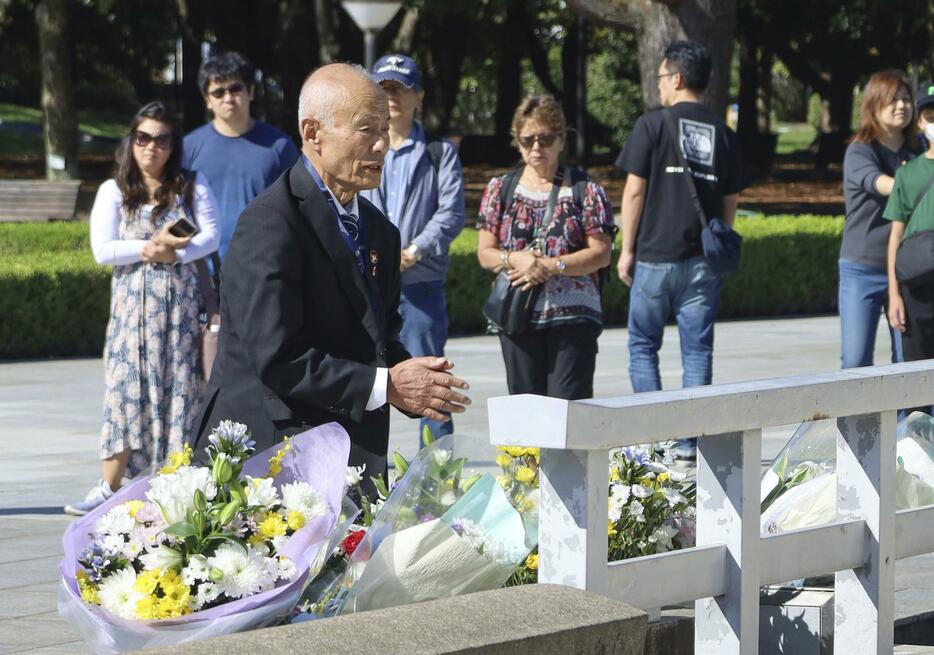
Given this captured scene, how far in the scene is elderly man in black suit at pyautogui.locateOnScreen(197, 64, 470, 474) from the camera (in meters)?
3.90

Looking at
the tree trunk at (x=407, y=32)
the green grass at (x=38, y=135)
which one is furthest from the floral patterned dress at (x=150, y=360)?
the green grass at (x=38, y=135)

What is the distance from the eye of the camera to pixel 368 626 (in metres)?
3.09

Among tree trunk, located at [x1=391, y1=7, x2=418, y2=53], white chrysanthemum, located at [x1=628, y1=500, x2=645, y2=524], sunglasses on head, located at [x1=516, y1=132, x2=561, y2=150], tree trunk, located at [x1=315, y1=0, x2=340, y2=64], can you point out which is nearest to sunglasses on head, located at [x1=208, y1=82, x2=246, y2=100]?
sunglasses on head, located at [x1=516, y1=132, x2=561, y2=150]

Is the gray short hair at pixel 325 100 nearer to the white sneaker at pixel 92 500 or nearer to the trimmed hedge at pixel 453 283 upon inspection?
the white sneaker at pixel 92 500

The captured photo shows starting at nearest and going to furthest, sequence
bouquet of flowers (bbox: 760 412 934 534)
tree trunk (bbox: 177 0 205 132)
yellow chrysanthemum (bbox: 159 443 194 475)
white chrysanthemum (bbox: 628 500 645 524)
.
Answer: yellow chrysanthemum (bbox: 159 443 194 475), white chrysanthemum (bbox: 628 500 645 524), bouquet of flowers (bbox: 760 412 934 534), tree trunk (bbox: 177 0 205 132)

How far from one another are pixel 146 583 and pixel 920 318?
17.1 ft

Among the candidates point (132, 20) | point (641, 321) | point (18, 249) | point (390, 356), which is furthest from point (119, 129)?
point (390, 356)

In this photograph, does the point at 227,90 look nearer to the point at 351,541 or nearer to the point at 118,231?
the point at 118,231

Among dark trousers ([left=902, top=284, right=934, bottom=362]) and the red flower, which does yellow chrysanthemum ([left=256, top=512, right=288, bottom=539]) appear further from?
dark trousers ([left=902, top=284, right=934, bottom=362])

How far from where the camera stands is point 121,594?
3316mm

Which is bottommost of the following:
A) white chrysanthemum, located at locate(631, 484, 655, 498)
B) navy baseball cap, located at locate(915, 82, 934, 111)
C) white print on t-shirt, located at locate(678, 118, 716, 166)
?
white chrysanthemum, located at locate(631, 484, 655, 498)

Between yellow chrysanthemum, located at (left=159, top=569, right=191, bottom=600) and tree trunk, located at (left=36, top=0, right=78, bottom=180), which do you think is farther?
tree trunk, located at (left=36, top=0, right=78, bottom=180)

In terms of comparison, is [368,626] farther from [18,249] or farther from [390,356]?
[18,249]

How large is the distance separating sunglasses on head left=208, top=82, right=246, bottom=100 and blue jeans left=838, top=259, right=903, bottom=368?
317 cm
